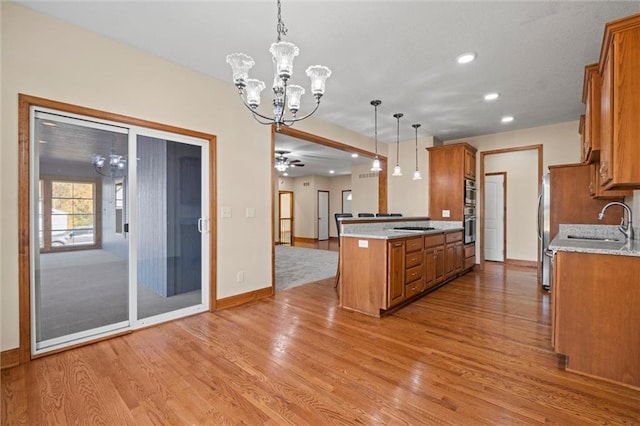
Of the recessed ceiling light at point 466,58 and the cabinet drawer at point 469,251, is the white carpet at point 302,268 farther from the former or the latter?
the recessed ceiling light at point 466,58

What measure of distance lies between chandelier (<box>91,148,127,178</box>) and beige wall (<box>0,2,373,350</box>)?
1.45 ft

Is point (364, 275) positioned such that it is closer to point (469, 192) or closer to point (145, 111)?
point (145, 111)

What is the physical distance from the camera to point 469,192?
18.2 ft

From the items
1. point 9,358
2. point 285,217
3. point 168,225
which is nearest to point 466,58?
point 168,225

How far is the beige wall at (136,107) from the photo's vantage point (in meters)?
2.16

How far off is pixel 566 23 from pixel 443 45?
946 millimetres

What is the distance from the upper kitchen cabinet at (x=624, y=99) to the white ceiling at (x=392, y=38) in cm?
59

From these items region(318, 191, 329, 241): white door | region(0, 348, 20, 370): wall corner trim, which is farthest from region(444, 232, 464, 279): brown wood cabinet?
region(318, 191, 329, 241): white door

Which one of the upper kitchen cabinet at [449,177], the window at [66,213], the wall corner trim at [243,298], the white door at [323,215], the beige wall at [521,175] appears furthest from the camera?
the white door at [323,215]

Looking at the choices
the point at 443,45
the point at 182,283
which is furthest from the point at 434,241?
the point at 182,283

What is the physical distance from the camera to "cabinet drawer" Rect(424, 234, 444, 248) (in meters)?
3.95

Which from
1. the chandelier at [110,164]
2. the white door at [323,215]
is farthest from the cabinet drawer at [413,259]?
the white door at [323,215]

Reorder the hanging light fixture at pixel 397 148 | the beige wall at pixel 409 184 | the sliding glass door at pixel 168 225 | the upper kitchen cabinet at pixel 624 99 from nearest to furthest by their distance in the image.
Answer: the upper kitchen cabinet at pixel 624 99 < the sliding glass door at pixel 168 225 < the hanging light fixture at pixel 397 148 < the beige wall at pixel 409 184

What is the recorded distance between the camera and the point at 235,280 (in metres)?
3.58
